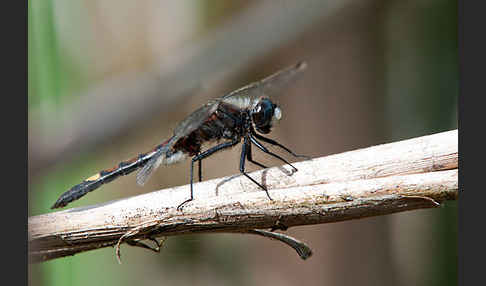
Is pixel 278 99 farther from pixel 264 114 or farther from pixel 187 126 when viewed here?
pixel 187 126

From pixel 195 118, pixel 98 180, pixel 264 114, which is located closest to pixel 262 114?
pixel 264 114

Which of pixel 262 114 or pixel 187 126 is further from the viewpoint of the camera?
pixel 262 114

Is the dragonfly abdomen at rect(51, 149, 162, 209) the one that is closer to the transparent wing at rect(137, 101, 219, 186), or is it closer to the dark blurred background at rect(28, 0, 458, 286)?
the transparent wing at rect(137, 101, 219, 186)

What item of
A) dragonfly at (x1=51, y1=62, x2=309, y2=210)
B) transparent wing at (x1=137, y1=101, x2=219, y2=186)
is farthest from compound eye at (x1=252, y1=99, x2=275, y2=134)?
transparent wing at (x1=137, y1=101, x2=219, y2=186)

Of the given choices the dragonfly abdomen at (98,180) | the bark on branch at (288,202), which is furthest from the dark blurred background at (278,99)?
the bark on branch at (288,202)

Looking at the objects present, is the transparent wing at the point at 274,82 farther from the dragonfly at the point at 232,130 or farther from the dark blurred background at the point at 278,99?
the dark blurred background at the point at 278,99

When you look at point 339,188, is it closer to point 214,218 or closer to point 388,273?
point 214,218

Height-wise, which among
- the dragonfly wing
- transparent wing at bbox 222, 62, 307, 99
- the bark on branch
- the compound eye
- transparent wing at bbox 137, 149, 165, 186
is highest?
transparent wing at bbox 222, 62, 307, 99
